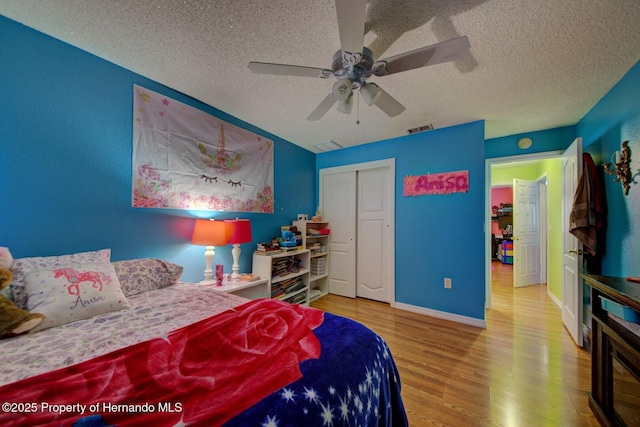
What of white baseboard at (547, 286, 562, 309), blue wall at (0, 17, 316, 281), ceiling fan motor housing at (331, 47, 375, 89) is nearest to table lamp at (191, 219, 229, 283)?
blue wall at (0, 17, 316, 281)

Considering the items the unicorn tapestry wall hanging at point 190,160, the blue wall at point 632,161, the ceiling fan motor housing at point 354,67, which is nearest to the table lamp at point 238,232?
the unicorn tapestry wall hanging at point 190,160

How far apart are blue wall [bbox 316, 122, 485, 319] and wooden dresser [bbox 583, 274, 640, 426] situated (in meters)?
1.17

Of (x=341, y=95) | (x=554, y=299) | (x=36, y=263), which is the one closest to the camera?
(x=36, y=263)

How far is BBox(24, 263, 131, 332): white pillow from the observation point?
3.67 feet

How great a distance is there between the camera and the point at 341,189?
375 centimetres

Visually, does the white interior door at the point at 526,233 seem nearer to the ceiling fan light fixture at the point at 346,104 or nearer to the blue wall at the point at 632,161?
the blue wall at the point at 632,161

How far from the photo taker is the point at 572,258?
91.6 inches

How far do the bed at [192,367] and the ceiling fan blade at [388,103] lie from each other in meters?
1.43

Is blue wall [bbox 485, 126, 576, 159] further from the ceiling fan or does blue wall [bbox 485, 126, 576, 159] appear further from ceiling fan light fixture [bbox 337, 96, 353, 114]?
ceiling fan light fixture [bbox 337, 96, 353, 114]

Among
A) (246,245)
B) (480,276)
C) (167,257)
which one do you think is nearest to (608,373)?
(480,276)

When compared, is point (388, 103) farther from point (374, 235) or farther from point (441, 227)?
point (374, 235)

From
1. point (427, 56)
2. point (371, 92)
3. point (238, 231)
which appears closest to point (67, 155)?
point (238, 231)

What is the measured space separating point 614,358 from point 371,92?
82.6 inches

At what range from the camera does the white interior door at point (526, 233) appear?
4156 millimetres
